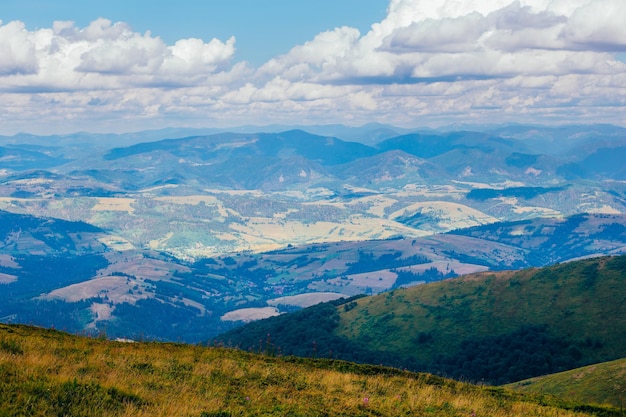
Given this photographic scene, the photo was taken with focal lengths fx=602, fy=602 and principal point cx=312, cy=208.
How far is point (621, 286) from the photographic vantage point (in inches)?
7357

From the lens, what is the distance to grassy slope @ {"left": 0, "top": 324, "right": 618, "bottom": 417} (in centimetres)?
2586

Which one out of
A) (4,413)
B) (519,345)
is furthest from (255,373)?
(519,345)

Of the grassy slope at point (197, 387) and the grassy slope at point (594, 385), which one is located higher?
the grassy slope at point (197, 387)

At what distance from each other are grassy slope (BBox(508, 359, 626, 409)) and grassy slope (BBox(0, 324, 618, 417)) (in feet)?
96.4

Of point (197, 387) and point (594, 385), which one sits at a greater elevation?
point (197, 387)

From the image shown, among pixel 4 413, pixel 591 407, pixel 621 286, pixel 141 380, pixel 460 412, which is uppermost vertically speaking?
pixel 4 413

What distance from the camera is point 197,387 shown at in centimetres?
3164

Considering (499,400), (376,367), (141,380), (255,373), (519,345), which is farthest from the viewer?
(519,345)

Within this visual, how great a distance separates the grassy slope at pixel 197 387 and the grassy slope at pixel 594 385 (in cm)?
2937

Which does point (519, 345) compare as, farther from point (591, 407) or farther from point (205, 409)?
point (205, 409)

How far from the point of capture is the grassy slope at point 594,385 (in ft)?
219

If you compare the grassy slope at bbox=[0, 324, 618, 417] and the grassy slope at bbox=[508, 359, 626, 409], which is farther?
the grassy slope at bbox=[508, 359, 626, 409]

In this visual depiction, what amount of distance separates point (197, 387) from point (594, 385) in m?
57.6

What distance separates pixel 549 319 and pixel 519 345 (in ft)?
65.3
